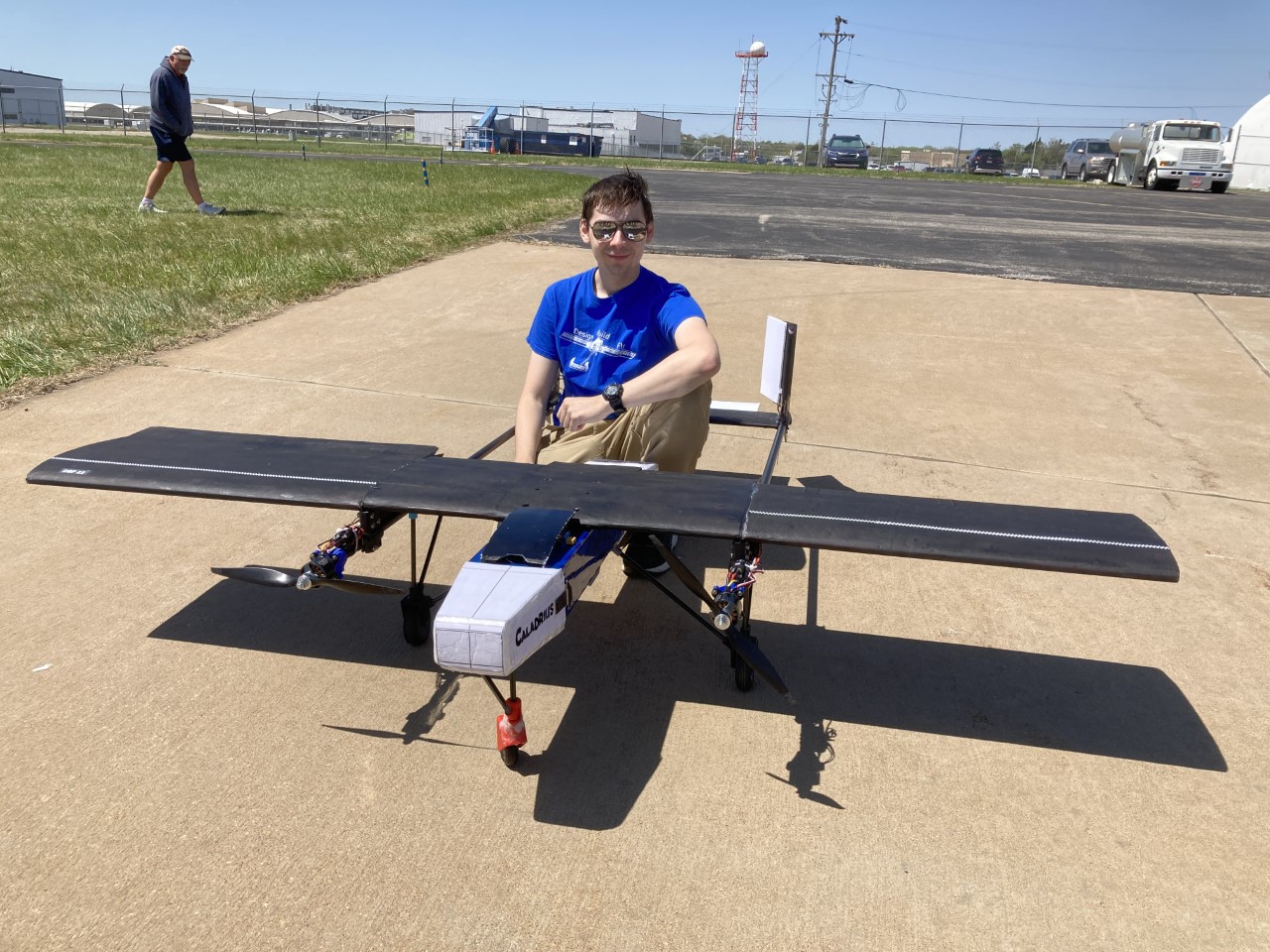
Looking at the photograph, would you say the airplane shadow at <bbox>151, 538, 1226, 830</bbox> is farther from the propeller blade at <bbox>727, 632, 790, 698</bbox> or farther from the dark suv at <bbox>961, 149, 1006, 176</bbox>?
the dark suv at <bbox>961, 149, 1006, 176</bbox>

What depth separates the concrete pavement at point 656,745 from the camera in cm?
235

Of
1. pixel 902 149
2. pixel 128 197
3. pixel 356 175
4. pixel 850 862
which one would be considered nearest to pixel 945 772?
pixel 850 862

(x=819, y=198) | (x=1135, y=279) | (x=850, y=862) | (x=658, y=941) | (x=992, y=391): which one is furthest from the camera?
(x=819, y=198)

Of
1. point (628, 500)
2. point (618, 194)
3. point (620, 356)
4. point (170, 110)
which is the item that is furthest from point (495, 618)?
point (170, 110)

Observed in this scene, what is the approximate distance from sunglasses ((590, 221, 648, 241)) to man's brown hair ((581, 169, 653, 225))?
0.19ft

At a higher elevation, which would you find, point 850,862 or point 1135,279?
point 1135,279

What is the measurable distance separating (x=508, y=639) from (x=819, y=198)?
19.5 meters

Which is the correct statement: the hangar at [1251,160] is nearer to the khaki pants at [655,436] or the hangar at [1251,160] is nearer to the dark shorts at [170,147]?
the dark shorts at [170,147]

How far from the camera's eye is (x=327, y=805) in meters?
2.67

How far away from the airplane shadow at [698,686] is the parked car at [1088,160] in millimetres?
42979

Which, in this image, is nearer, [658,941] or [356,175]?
[658,941]

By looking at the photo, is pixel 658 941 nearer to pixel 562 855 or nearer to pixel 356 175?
pixel 562 855

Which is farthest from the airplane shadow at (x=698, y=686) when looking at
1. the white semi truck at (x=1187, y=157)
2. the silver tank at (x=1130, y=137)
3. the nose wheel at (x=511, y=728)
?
the silver tank at (x=1130, y=137)

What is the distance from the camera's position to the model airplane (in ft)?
8.32
